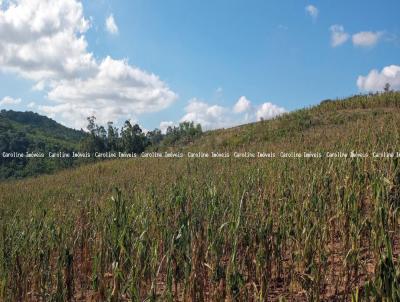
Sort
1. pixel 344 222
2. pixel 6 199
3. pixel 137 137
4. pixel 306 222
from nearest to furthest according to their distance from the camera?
pixel 306 222
pixel 344 222
pixel 6 199
pixel 137 137

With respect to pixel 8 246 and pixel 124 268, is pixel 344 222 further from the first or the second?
pixel 8 246

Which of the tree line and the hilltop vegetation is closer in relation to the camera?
the hilltop vegetation

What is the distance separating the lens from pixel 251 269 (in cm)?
313

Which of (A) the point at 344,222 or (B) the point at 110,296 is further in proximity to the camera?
(A) the point at 344,222

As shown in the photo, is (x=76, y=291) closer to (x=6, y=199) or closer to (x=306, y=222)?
(x=306, y=222)

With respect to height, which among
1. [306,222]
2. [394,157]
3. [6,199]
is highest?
[394,157]

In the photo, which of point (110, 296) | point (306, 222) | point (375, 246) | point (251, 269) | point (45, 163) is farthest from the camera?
point (45, 163)

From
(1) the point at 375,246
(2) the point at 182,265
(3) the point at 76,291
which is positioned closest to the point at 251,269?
(2) the point at 182,265

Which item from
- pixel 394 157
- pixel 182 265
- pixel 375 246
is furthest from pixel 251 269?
pixel 394 157

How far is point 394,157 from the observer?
462cm

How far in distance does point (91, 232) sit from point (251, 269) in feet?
7.78

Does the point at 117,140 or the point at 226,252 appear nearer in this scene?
the point at 226,252

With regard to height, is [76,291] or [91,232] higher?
[91,232]

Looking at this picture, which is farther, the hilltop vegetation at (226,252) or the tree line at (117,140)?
the tree line at (117,140)
